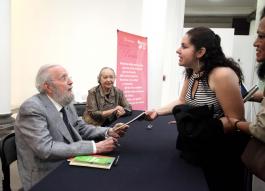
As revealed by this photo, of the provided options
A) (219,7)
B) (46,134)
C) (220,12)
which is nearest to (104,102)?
(46,134)

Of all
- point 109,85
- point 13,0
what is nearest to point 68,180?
point 109,85

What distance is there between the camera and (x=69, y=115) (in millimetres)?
1960

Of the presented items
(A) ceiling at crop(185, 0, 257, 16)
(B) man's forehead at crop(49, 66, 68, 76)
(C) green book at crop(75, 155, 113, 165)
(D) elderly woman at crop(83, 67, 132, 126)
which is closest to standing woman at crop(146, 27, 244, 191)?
(C) green book at crop(75, 155, 113, 165)

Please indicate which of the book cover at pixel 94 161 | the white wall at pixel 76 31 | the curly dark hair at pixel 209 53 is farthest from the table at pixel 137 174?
the white wall at pixel 76 31

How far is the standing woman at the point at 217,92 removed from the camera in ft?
4.68

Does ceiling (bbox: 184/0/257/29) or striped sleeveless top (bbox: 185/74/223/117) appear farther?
ceiling (bbox: 184/0/257/29)

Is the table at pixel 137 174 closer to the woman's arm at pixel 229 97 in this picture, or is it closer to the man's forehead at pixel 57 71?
the woman's arm at pixel 229 97

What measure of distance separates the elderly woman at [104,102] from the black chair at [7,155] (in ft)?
4.68

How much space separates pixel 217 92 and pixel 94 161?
28.2 inches

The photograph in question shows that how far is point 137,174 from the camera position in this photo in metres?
1.22

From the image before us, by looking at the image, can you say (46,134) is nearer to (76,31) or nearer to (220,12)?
(76,31)

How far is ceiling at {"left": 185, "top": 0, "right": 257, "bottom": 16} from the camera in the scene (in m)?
8.09

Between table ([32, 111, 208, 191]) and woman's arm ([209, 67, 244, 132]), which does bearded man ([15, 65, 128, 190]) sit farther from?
woman's arm ([209, 67, 244, 132])

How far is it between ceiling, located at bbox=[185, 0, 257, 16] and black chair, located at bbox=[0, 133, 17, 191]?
757 cm
